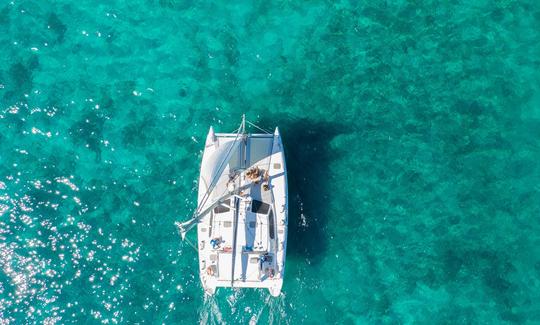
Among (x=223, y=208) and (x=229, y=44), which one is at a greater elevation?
(x=229, y=44)

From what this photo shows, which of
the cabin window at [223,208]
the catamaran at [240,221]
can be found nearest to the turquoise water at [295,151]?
the catamaran at [240,221]

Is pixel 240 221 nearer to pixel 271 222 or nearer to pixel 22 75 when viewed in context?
pixel 271 222

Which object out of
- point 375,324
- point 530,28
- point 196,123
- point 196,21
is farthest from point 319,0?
point 375,324

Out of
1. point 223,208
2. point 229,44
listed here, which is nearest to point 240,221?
point 223,208

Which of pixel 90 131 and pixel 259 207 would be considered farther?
pixel 90 131

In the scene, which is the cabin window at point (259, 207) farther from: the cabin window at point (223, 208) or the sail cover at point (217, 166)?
the sail cover at point (217, 166)

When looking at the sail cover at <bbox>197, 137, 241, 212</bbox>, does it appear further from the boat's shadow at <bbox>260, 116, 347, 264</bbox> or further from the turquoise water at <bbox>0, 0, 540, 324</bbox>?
the boat's shadow at <bbox>260, 116, 347, 264</bbox>
